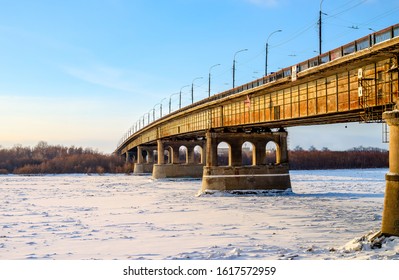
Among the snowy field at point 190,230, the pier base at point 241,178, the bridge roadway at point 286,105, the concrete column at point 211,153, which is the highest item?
the bridge roadway at point 286,105

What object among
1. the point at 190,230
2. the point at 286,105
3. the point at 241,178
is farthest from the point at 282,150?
the point at 190,230

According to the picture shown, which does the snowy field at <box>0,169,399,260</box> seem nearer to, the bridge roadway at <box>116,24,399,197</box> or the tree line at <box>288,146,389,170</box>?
the bridge roadway at <box>116,24,399,197</box>

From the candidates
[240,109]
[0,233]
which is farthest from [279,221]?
[240,109]

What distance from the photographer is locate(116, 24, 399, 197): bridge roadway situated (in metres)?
25.6

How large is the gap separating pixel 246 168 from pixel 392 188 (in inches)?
1223

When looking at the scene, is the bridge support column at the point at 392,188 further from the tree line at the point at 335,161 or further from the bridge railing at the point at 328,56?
the tree line at the point at 335,161

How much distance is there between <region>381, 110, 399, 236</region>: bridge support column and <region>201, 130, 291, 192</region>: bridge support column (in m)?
30.4

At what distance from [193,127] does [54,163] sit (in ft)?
282

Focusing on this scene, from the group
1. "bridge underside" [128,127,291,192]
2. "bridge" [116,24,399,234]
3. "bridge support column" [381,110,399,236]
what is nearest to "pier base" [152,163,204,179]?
"bridge" [116,24,399,234]

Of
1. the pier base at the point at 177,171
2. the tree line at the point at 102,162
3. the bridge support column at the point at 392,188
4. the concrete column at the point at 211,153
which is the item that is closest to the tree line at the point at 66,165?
the tree line at the point at 102,162

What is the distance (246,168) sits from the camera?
50344 mm

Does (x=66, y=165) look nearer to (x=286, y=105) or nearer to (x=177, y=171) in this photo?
(x=177, y=171)

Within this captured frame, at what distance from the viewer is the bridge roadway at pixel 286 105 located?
25625 millimetres
